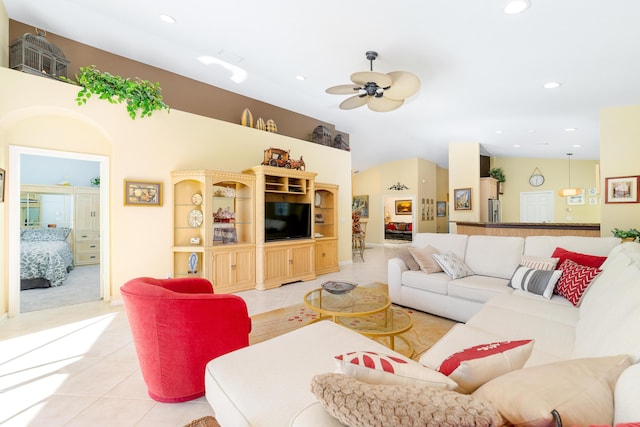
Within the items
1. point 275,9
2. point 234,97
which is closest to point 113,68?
point 234,97

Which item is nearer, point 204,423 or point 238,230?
point 204,423

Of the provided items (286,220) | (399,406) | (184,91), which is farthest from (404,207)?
(399,406)

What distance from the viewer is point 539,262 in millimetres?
2861

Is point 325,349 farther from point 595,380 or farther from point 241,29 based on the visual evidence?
point 241,29

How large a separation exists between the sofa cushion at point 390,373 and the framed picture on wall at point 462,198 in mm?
7271

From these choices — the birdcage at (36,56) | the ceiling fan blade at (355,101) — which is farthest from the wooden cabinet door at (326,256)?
the birdcage at (36,56)

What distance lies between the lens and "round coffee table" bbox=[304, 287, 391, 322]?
2455 millimetres

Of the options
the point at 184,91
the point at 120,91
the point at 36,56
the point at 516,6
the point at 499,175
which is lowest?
the point at 499,175

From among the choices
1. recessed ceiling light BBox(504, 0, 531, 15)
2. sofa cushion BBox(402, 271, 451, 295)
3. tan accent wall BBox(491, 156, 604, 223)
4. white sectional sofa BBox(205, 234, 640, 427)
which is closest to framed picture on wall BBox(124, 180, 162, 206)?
white sectional sofa BBox(205, 234, 640, 427)

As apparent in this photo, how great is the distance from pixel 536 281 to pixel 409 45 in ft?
8.96

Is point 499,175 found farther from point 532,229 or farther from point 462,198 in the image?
point 532,229

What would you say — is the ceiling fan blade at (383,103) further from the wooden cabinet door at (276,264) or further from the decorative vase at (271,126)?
the wooden cabinet door at (276,264)

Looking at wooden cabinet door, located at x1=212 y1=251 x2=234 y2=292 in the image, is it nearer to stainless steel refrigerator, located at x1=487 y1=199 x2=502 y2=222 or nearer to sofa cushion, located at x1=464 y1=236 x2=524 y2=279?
sofa cushion, located at x1=464 y1=236 x2=524 y2=279

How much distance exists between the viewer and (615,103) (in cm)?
414
